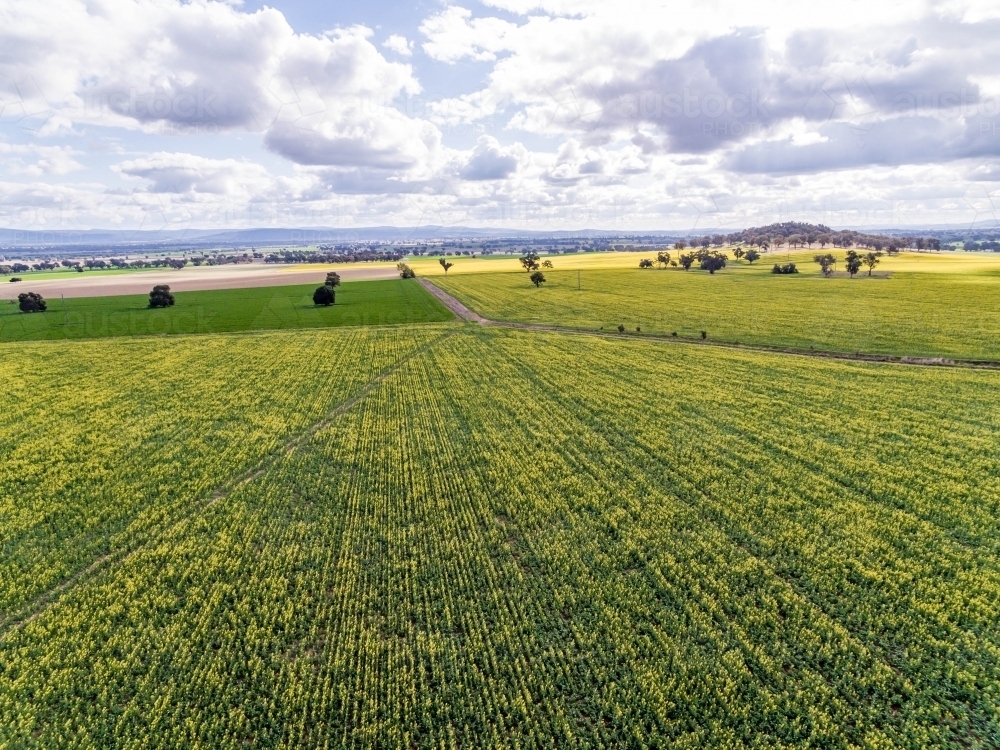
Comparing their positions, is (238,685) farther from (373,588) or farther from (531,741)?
(531,741)

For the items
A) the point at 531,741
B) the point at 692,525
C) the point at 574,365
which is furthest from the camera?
the point at 574,365

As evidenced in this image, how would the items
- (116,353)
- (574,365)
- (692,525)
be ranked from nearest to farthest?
1. (692,525)
2. (574,365)
3. (116,353)

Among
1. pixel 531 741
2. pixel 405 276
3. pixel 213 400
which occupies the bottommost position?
pixel 531 741

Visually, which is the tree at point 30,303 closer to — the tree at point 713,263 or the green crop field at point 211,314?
the green crop field at point 211,314

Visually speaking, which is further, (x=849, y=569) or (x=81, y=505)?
(x=81, y=505)

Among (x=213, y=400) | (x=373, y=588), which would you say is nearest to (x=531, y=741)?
(x=373, y=588)

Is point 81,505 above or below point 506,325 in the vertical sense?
below

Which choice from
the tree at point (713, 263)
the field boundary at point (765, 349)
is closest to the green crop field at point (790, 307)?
the field boundary at point (765, 349)

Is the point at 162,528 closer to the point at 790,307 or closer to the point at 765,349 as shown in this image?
the point at 765,349
